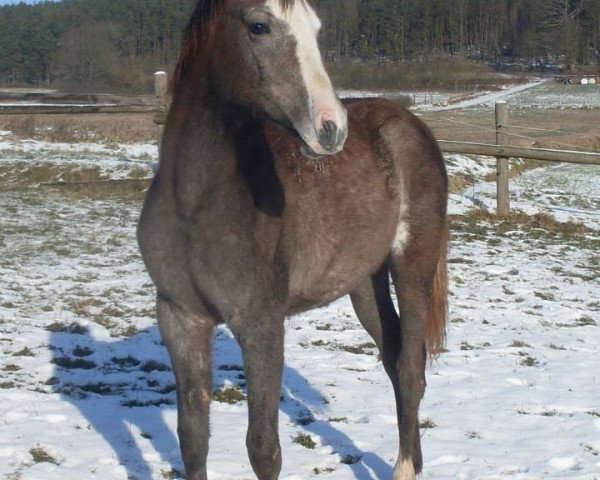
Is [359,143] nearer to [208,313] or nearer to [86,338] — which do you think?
[208,313]

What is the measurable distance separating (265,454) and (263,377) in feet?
1.05

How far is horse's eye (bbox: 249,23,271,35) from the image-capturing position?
8.29 feet

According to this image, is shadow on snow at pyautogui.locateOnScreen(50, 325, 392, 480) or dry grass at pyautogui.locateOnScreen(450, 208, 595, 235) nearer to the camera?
shadow on snow at pyautogui.locateOnScreen(50, 325, 392, 480)

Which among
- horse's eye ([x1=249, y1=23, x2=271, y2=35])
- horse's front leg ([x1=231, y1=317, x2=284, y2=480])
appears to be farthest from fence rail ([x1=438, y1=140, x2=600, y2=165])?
horse's eye ([x1=249, y1=23, x2=271, y2=35])

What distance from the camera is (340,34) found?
31.0 feet

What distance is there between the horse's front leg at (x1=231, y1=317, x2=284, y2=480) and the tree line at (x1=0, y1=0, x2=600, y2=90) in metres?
1.28

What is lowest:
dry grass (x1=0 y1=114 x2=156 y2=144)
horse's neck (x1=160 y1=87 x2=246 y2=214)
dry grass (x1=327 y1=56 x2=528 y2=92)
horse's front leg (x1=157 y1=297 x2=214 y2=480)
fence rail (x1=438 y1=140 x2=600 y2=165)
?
horse's front leg (x1=157 y1=297 x2=214 y2=480)

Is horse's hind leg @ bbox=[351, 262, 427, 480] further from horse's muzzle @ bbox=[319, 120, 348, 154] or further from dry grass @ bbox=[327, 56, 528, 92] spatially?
dry grass @ bbox=[327, 56, 528, 92]

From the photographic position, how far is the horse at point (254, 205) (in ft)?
8.21

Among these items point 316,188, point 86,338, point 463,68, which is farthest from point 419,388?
point 463,68

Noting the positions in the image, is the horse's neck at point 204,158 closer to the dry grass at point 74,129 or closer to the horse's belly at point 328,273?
the horse's belly at point 328,273

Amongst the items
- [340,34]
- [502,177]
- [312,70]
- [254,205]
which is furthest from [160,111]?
[312,70]

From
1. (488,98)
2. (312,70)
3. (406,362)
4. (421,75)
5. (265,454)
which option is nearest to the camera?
(312,70)

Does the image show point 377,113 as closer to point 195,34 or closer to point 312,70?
point 195,34
